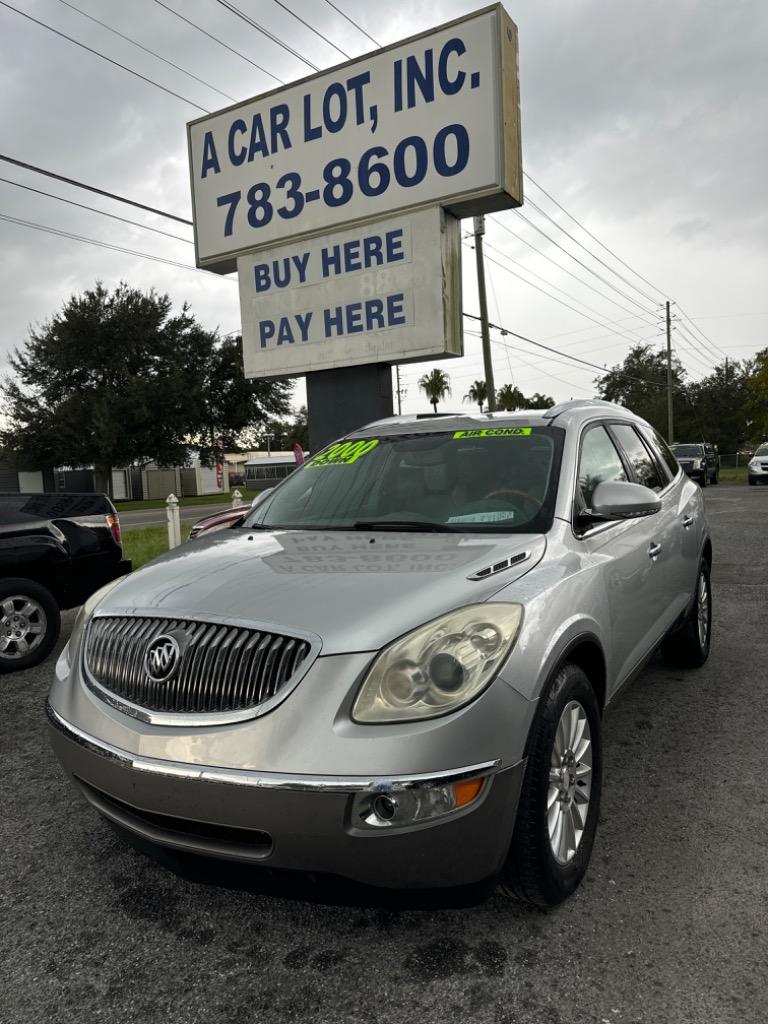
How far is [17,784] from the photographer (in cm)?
355

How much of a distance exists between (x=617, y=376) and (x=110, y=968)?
89327 mm

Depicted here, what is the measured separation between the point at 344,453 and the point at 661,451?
2132 millimetres

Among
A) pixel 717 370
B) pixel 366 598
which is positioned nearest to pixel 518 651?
pixel 366 598

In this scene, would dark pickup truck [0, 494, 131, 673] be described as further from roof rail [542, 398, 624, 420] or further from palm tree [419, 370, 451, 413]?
palm tree [419, 370, 451, 413]

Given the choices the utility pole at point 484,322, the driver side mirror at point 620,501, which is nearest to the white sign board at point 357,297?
the driver side mirror at point 620,501

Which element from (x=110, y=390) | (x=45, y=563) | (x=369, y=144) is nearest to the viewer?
(x=45, y=563)

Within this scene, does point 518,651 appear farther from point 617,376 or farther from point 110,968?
point 617,376

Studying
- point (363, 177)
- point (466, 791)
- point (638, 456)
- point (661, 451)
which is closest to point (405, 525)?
point (466, 791)

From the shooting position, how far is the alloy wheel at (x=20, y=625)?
5609mm

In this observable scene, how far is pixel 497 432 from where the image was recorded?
3619 millimetres

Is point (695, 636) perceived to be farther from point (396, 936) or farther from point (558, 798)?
point (396, 936)

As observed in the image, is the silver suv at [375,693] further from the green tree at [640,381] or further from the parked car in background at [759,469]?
the green tree at [640,381]

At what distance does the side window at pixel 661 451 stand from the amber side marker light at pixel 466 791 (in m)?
3.14

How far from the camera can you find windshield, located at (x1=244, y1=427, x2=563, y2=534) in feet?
10.3
